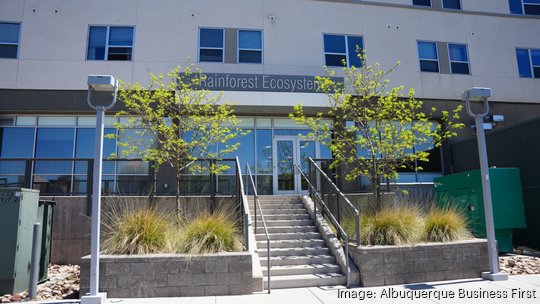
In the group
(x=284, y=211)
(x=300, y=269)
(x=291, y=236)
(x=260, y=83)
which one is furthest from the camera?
(x=260, y=83)

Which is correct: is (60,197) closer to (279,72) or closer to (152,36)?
(152,36)

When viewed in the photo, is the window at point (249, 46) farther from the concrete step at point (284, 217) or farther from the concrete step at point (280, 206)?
the concrete step at point (284, 217)

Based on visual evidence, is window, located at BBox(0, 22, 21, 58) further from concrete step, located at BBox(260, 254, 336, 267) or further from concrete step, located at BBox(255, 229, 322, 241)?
concrete step, located at BBox(260, 254, 336, 267)

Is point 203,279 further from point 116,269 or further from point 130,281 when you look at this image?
point 116,269

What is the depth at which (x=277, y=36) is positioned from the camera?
51.5 feet

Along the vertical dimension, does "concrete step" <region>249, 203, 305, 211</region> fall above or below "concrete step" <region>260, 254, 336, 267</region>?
above

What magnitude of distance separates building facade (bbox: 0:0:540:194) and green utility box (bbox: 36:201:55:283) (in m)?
5.15

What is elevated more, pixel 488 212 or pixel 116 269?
pixel 488 212

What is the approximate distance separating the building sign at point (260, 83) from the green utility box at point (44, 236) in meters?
7.32

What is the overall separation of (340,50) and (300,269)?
10.8m

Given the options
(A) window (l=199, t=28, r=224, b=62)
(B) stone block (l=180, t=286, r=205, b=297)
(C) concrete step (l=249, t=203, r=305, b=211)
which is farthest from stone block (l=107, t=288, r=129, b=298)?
(A) window (l=199, t=28, r=224, b=62)

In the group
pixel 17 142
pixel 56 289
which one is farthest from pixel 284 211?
pixel 17 142

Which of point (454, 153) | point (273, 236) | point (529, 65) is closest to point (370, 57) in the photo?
point (454, 153)

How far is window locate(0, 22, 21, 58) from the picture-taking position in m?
14.5
